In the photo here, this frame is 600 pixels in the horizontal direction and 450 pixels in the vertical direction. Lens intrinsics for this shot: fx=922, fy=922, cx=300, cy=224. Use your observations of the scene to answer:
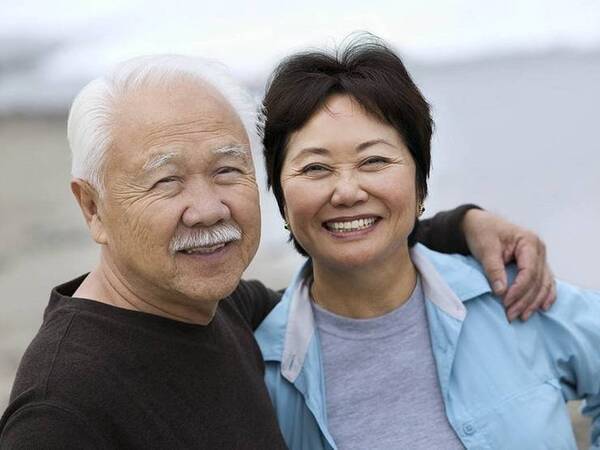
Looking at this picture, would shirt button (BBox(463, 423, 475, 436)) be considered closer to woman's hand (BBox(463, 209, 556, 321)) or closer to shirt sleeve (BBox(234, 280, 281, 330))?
woman's hand (BBox(463, 209, 556, 321))

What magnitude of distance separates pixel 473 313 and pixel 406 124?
525 mm

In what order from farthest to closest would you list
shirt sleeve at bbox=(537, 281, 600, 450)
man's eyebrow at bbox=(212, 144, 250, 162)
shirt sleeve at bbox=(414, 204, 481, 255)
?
shirt sleeve at bbox=(414, 204, 481, 255), shirt sleeve at bbox=(537, 281, 600, 450), man's eyebrow at bbox=(212, 144, 250, 162)

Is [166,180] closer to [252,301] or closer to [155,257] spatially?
[155,257]

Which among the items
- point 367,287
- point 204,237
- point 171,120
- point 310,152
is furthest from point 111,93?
point 367,287

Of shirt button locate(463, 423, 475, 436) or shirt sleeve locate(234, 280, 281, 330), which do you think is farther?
shirt sleeve locate(234, 280, 281, 330)

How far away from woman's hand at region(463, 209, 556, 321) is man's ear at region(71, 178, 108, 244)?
105 cm

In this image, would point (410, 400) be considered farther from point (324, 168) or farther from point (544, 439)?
point (324, 168)

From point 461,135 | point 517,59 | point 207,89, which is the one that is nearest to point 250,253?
point 207,89

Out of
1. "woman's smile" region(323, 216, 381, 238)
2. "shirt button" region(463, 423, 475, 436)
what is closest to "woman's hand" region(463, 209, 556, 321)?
"shirt button" region(463, 423, 475, 436)

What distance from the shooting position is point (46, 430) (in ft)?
5.18

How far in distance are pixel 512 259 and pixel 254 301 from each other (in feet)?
2.33

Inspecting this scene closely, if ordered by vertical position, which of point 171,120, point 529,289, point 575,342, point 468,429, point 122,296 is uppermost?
point 171,120

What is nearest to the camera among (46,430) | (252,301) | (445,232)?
(46,430)

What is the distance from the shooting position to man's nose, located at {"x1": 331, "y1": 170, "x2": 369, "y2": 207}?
7.07 feet
